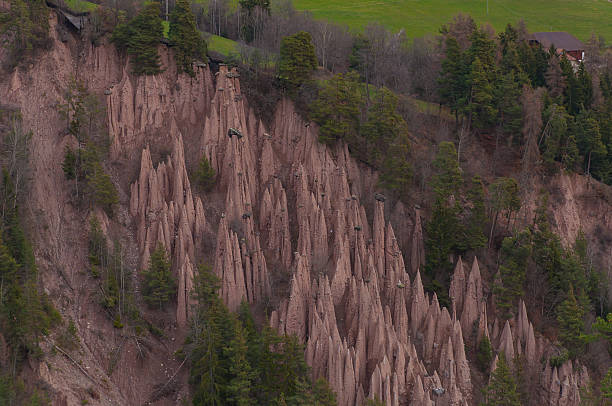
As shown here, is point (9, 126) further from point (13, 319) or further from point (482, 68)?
point (482, 68)

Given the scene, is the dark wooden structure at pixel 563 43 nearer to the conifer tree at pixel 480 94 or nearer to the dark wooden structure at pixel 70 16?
the conifer tree at pixel 480 94

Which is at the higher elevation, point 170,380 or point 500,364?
point 500,364

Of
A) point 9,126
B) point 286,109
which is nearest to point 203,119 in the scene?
point 286,109

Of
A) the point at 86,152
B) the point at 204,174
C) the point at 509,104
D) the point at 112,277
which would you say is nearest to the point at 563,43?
the point at 509,104

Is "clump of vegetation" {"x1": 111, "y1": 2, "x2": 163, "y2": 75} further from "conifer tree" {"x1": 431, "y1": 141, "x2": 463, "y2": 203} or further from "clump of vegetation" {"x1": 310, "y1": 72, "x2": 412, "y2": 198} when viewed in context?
"conifer tree" {"x1": 431, "y1": 141, "x2": 463, "y2": 203}

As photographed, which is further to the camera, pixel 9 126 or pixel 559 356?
pixel 9 126

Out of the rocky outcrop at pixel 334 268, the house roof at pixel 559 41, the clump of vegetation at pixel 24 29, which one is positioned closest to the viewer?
the rocky outcrop at pixel 334 268

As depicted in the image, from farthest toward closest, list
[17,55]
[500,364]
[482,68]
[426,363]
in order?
[482,68] → [17,55] → [426,363] → [500,364]

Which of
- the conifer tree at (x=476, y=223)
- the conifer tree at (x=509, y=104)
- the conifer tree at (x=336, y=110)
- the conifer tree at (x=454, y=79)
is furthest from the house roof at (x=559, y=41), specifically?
the conifer tree at (x=336, y=110)
